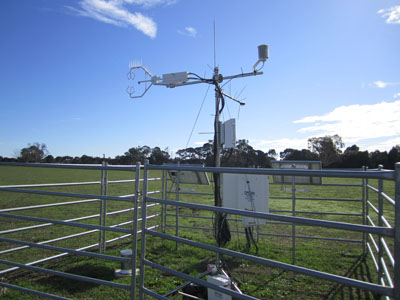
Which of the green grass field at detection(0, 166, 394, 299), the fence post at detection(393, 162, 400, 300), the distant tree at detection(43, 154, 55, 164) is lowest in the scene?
the green grass field at detection(0, 166, 394, 299)

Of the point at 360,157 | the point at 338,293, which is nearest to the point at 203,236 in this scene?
the point at 338,293

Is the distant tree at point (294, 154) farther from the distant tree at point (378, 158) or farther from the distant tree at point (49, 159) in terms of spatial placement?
the distant tree at point (49, 159)

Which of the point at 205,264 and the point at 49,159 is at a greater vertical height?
the point at 49,159

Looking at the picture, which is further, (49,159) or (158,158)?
(49,159)

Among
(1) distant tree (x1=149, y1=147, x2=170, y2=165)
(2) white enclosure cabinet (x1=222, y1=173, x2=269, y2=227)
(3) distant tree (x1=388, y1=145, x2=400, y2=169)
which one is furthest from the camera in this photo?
(3) distant tree (x1=388, y1=145, x2=400, y2=169)

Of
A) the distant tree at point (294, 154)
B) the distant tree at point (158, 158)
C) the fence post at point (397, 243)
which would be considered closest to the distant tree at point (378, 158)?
the distant tree at point (294, 154)

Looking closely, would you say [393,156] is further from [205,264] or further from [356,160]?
[205,264]

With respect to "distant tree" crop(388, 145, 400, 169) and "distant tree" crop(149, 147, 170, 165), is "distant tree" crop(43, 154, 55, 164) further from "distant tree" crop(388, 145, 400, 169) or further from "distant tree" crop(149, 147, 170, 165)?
"distant tree" crop(388, 145, 400, 169)

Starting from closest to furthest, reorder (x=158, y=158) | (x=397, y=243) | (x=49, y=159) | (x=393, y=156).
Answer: (x=397, y=243) → (x=158, y=158) → (x=393, y=156) → (x=49, y=159)

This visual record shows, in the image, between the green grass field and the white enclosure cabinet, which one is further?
the white enclosure cabinet

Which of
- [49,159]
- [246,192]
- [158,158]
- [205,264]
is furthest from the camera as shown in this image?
[49,159]

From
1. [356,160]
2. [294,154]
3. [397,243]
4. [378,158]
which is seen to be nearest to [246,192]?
[397,243]

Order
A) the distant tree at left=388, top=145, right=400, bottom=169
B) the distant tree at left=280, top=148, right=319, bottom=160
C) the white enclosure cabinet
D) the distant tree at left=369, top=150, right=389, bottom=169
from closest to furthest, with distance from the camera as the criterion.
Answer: the white enclosure cabinet, the distant tree at left=388, top=145, right=400, bottom=169, the distant tree at left=369, top=150, right=389, bottom=169, the distant tree at left=280, top=148, right=319, bottom=160

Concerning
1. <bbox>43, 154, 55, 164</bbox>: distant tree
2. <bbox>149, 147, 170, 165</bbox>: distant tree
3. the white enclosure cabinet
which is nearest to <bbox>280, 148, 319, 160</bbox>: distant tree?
<bbox>149, 147, 170, 165</bbox>: distant tree
